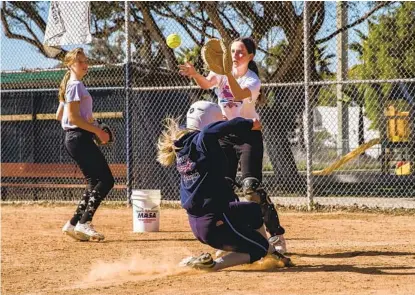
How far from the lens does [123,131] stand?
560 inches

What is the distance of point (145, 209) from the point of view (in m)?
9.52

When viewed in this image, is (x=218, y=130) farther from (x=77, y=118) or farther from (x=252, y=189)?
(x=77, y=118)

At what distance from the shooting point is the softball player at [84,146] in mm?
8562

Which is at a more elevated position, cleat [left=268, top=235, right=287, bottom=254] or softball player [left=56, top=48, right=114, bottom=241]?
softball player [left=56, top=48, right=114, bottom=241]

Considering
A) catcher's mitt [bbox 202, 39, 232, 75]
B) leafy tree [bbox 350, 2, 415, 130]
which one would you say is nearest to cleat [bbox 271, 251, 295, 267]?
catcher's mitt [bbox 202, 39, 232, 75]

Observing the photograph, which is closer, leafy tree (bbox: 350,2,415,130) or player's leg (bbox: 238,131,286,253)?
player's leg (bbox: 238,131,286,253)

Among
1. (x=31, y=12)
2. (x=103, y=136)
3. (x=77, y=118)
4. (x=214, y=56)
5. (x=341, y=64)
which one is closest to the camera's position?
(x=214, y=56)

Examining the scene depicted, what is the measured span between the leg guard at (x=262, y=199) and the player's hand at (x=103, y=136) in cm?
228

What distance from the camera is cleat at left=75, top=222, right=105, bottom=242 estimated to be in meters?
8.62

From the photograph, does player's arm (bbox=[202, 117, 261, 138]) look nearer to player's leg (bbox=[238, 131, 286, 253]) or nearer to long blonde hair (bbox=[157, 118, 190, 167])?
long blonde hair (bbox=[157, 118, 190, 167])

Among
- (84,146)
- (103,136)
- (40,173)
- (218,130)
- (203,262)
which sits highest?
(218,130)

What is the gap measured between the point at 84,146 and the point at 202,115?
2.74 metres

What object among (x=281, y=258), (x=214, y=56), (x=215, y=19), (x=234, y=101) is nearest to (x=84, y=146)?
(x=234, y=101)

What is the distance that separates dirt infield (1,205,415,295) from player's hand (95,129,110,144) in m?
1.12
